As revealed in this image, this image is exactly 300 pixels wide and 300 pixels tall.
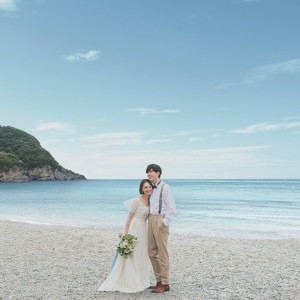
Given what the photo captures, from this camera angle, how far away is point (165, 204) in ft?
18.0

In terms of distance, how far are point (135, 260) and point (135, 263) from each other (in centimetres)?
6

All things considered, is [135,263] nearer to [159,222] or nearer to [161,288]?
[161,288]

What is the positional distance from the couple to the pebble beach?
20 centimetres

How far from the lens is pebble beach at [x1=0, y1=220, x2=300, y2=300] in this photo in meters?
5.83

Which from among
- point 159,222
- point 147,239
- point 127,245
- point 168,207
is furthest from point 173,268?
point 168,207

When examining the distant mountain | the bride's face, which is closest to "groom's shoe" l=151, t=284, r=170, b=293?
the bride's face

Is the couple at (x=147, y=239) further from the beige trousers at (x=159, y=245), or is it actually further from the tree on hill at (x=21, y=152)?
the tree on hill at (x=21, y=152)

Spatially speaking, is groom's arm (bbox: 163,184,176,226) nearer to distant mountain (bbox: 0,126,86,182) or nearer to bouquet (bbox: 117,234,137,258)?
bouquet (bbox: 117,234,137,258)

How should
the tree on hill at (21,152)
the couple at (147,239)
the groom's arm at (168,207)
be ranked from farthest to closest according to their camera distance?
the tree on hill at (21,152)
the couple at (147,239)
the groom's arm at (168,207)

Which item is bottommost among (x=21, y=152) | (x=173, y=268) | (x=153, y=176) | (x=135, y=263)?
(x=173, y=268)

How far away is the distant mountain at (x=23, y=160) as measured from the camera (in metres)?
116

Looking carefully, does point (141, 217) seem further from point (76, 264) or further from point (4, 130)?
point (4, 130)

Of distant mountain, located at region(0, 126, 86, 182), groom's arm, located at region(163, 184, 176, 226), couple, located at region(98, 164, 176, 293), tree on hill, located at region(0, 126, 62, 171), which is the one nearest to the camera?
groom's arm, located at region(163, 184, 176, 226)

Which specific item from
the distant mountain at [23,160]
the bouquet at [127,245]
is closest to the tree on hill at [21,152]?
the distant mountain at [23,160]
